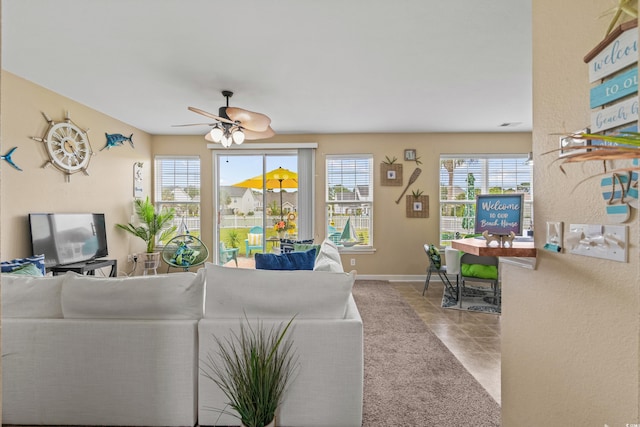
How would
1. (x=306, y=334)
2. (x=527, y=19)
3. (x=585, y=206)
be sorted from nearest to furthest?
(x=585, y=206), (x=306, y=334), (x=527, y=19)

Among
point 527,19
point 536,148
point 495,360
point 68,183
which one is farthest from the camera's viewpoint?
point 68,183

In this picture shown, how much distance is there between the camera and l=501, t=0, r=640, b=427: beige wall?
97 centimetres

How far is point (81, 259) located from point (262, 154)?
3.02 metres

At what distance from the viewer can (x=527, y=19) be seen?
233cm

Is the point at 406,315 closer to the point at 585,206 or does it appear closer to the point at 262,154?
the point at 585,206

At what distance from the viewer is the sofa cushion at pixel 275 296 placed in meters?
1.79

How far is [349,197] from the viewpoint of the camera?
5.64 m

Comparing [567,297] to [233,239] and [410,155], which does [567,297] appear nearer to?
[410,155]

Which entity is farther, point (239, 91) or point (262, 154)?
point (262, 154)

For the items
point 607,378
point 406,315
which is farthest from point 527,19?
point 406,315

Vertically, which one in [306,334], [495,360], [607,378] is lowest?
[495,360]

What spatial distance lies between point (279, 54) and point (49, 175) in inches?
116

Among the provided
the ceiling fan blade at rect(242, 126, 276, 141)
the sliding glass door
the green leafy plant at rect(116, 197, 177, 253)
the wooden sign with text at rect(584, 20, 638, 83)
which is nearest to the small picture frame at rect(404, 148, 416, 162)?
the sliding glass door

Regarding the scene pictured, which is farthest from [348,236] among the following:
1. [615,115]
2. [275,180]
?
[615,115]
